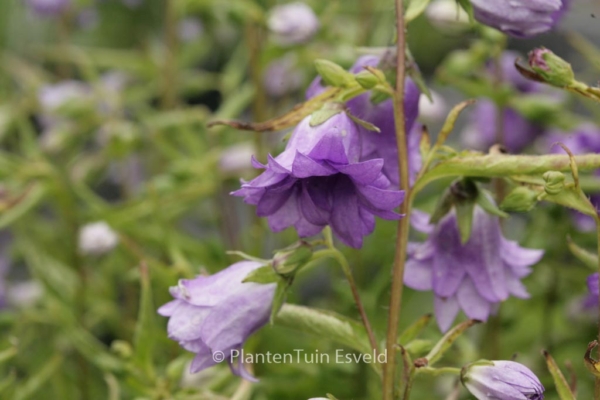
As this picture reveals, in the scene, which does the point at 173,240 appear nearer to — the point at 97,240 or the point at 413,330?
the point at 97,240

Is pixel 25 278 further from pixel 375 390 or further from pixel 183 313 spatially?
pixel 183 313

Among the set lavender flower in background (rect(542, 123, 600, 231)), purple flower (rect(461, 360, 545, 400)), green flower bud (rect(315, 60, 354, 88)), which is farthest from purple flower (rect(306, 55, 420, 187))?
lavender flower in background (rect(542, 123, 600, 231))

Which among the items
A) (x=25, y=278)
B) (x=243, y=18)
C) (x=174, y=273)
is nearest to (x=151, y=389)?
(x=174, y=273)

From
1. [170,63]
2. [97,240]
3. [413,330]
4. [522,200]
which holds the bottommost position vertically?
[97,240]

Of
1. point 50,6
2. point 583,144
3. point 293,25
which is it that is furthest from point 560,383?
point 50,6

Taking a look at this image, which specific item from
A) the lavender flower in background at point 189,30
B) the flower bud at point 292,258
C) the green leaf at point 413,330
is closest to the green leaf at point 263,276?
the flower bud at point 292,258

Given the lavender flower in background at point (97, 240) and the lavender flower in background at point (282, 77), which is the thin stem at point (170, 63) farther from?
the lavender flower in background at point (97, 240)

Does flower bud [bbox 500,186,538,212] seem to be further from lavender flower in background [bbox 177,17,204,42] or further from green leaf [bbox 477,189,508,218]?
lavender flower in background [bbox 177,17,204,42]
